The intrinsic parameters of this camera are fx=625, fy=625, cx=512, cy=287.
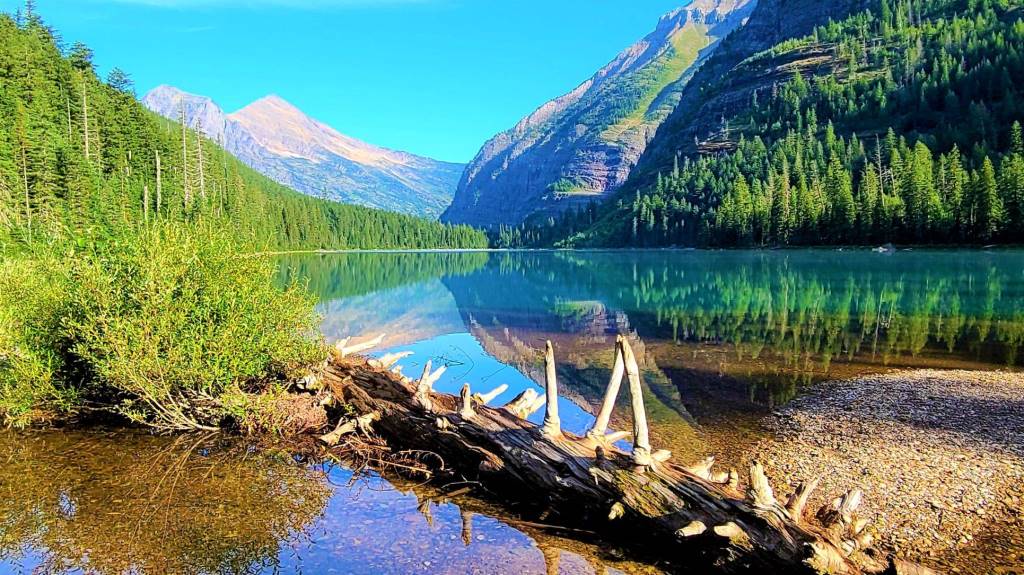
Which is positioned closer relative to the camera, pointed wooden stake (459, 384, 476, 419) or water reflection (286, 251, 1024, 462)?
pointed wooden stake (459, 384, 476, 419)

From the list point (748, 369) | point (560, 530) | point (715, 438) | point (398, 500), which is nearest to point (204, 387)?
point (398, 500)

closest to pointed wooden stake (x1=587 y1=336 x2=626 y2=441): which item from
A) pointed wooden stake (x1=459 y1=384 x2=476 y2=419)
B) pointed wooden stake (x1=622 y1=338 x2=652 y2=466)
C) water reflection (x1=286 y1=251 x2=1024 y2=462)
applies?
pointed wooden stake (x1=622 y1=338 x2=652 y2=466)

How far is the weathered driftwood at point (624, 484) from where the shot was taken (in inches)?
318

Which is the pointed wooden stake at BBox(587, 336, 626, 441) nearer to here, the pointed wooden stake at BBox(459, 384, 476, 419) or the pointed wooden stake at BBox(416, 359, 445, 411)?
the pointed wooden stake at BBox(459, 384, 476, 419)

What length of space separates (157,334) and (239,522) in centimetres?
520

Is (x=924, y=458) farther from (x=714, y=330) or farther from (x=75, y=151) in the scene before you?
(x=75, y=151)

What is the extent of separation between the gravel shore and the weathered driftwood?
2.70 metres

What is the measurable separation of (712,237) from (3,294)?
575 feet

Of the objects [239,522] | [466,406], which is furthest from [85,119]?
[466,406]

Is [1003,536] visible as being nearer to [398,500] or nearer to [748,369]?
[398,500]

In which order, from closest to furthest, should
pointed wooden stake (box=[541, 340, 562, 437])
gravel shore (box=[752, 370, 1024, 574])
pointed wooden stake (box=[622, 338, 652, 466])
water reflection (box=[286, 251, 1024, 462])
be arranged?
pointed wooden stake (box=[622, 338, 652, 466])
gravel shore (box=[752, 370, 1024, 574])
pointed wooden stake (box=[541, 340, 562, 437])
water reflection (box=[286, 251, 1024, 462])

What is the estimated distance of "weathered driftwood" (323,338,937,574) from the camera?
8070mm

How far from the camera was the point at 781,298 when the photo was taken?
50.8 m

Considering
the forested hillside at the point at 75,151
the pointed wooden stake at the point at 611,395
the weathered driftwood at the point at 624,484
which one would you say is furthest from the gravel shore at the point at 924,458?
the forested hillside at the point at 75,151
